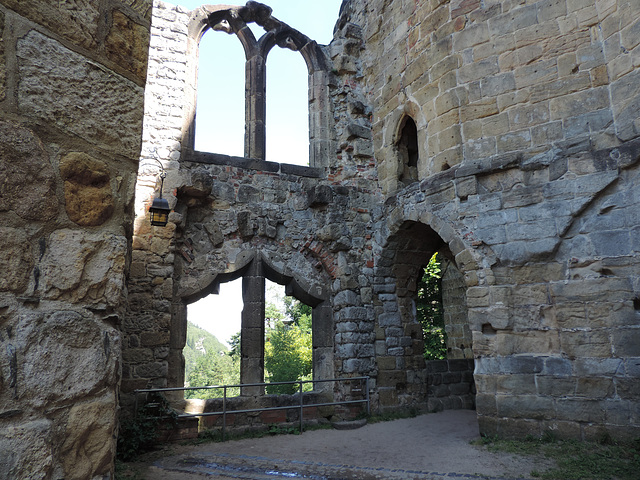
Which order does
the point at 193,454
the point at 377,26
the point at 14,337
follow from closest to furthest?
the point at 14,337, the point at 193,454, the point at 377,26

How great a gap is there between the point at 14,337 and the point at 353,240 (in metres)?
6.87

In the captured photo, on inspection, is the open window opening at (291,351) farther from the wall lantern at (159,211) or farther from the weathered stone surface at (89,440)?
the weathered stone surface at (89,440)

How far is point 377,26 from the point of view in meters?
8.17

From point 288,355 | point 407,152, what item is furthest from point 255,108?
point 288,355

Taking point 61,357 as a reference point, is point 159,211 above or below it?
above

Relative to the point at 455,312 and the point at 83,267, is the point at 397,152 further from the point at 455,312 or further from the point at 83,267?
the point at 83,267

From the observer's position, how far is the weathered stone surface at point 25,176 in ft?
3.26

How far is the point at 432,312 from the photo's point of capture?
13.0 metres

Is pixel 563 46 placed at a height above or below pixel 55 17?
above

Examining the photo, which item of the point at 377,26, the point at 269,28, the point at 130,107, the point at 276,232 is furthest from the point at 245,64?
the point at 130,107

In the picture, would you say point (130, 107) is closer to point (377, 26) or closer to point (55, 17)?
point (55, 17)

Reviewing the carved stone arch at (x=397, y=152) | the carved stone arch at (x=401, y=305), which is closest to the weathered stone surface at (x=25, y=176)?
the carved stone arch at (x=401, y=305)

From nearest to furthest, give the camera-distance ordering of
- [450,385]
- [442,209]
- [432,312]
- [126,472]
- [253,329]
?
[126,472], [442,209], [253,329], [450,385], [432,312]

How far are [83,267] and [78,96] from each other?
41 centimetres
